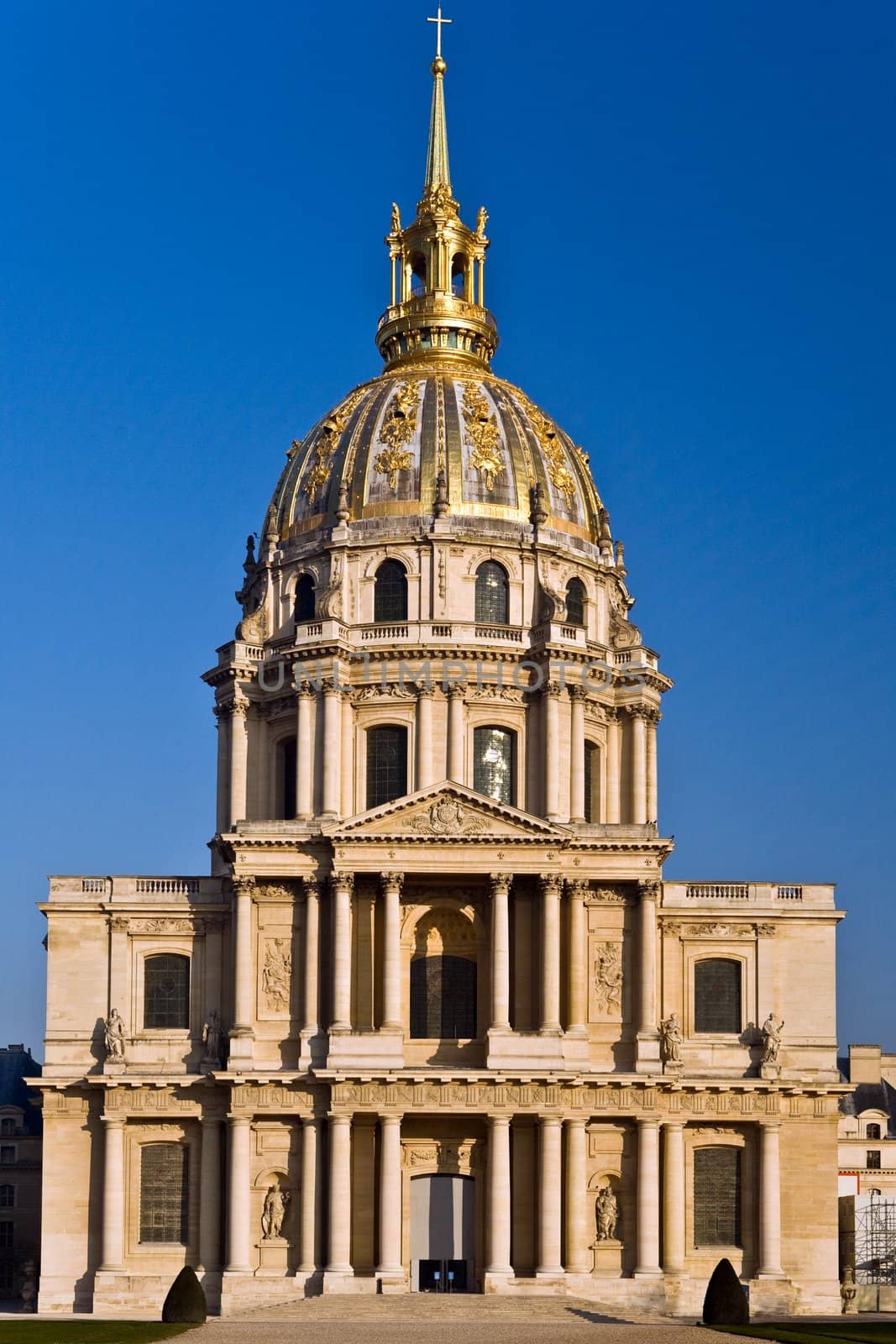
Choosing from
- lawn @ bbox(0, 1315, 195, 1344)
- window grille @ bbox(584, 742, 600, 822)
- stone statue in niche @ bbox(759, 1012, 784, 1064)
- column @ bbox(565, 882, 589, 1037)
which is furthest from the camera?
window grille @ bbox(584, 742, 600, 822)

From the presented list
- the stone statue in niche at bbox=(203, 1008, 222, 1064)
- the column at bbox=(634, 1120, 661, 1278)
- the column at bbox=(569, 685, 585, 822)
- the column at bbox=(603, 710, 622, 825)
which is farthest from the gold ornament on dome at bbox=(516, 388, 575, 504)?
the column at bbox=(634, 1120, 661, 1278)

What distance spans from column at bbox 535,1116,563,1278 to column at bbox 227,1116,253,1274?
9.22 metres

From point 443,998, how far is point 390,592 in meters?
16.4

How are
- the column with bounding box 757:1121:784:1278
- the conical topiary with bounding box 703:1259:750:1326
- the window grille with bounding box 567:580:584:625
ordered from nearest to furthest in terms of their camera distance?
1. the conical topiary with bounding box 703:1259:750:1326
2. the column with bounding box 757:1121:784:1278
3. the window grille with bounding box 567:580:584:625

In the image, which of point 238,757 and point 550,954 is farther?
point 238,757

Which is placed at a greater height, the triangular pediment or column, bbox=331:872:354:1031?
the triangular pediment

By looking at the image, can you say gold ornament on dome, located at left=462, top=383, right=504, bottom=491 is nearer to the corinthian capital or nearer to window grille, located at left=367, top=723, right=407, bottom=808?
window grille, located at left=367, top=723, right=407, bottom=808

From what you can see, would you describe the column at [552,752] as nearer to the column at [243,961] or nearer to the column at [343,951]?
the column at [343,951]

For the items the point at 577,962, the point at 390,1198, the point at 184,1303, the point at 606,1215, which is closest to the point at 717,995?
the point at 577,962

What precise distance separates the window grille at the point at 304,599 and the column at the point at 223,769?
4.41 m

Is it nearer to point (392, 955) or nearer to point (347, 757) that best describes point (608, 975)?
point (392, 955)

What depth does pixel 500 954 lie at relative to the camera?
8656 cm

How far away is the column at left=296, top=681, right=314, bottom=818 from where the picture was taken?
307 ft

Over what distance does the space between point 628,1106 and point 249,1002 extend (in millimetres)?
12597
